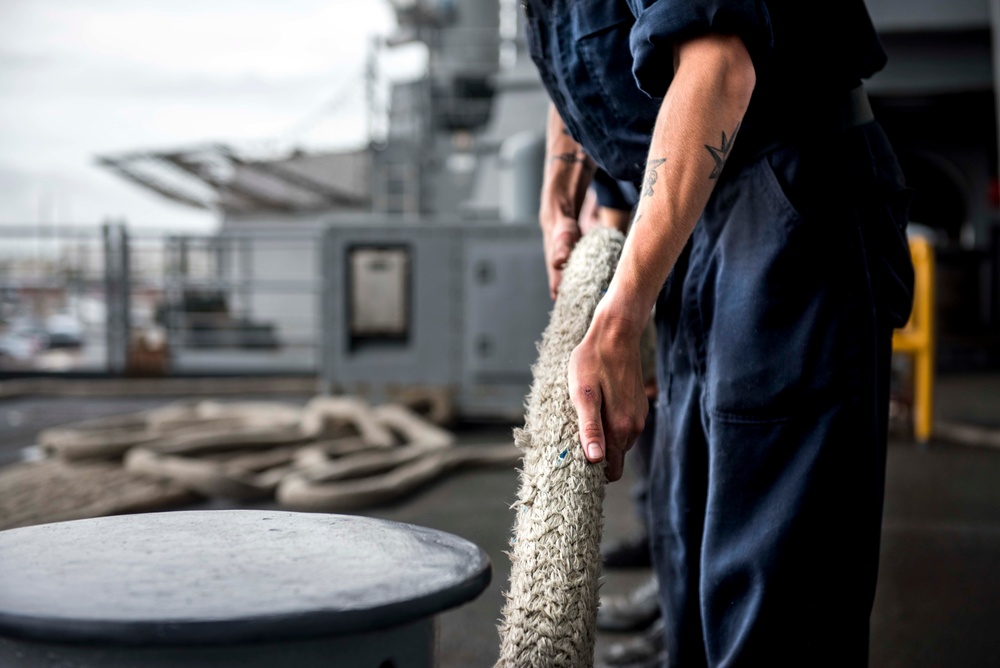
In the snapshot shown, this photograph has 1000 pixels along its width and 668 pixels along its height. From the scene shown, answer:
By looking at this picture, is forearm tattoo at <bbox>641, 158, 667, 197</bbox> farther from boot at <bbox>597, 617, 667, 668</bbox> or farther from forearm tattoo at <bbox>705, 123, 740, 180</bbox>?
boot at <bbox>597, 617, 667, 668</bbox>

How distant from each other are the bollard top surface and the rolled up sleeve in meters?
0.52

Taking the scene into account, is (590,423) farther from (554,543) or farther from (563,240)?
(563,240)

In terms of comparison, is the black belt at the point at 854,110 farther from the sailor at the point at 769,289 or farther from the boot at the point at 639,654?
the boot at the point at 639,654

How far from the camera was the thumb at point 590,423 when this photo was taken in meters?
0.80

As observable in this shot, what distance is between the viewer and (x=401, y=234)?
4.54 m

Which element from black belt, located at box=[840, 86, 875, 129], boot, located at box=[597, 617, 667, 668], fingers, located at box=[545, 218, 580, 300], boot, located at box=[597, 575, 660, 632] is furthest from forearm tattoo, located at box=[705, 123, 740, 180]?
boot, located at box=[597, 575, 660, 632]

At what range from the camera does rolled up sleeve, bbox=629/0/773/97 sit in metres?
0.81

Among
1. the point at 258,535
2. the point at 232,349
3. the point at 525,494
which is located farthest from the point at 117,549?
the point at 232,349

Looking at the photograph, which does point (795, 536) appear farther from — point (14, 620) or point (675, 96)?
point (14, 620)

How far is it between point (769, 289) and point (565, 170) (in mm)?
Answer: 510

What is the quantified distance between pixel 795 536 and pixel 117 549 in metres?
0.68

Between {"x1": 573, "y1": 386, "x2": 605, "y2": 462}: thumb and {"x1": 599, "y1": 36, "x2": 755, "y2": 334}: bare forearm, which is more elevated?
{"x1": 599, "y1": 36, "x2": 755, "y2": 334}: bare forearm

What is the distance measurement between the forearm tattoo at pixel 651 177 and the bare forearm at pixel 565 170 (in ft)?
1.56

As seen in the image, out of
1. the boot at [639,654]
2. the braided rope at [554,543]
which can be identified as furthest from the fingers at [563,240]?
the boot at [639,654]
